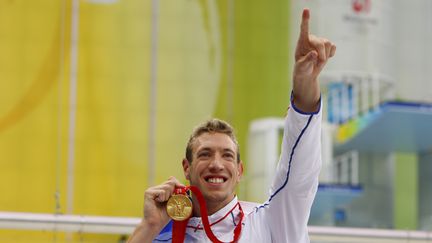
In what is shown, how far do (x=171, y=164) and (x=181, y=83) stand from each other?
1.47 metres

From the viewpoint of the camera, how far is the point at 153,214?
126 inches

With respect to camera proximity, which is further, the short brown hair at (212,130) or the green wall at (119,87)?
the green wall at (119,87)

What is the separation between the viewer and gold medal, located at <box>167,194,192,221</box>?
317 cm

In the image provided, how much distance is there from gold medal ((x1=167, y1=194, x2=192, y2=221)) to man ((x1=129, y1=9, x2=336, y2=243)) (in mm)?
29

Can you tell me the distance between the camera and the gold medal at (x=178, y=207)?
3170mm

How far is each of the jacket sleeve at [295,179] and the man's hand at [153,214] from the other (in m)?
0.30

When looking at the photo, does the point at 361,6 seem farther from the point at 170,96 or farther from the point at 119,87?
the point at 119,87

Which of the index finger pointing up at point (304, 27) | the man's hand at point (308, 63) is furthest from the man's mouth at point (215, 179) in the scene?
the index finger pointing up at point (304, 27)

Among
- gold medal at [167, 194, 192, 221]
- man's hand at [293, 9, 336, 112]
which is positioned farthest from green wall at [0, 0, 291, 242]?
man's hand at [293, 9, 336, 112]

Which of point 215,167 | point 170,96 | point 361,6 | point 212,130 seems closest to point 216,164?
point 215,167

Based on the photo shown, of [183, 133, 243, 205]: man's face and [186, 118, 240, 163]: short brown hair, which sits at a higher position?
[186, 118, 240, 163]: short brown hair

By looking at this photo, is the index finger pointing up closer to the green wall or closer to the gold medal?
the gold medal

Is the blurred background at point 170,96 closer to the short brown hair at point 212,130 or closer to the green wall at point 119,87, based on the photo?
the green wall at point 119,87

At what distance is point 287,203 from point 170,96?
44.8 ft
